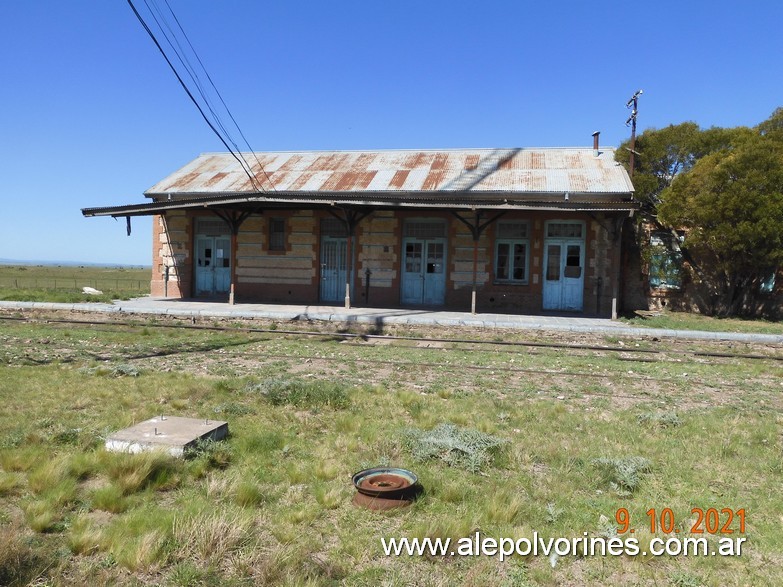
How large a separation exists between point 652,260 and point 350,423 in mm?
16428

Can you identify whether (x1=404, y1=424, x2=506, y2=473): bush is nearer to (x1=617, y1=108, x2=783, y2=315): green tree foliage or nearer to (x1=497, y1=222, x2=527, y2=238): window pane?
(x1=497, y1=222, x2=527, y2=238): window pane

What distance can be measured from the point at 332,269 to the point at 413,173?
4.41m

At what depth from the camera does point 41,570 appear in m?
2.84

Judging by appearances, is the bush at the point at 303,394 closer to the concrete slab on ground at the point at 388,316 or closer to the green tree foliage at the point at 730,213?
the concrete slab on ground at the point at 388,316

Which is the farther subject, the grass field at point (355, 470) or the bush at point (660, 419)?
the bush at point (660, 419)

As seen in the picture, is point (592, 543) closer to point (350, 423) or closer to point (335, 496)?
point (335, 496)

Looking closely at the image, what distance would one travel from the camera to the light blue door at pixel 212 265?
2011 centimetres

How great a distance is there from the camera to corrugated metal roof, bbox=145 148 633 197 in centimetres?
1797

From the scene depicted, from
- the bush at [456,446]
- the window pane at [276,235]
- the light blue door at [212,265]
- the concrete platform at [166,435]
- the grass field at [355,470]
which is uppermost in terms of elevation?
the window pane at [276,235]

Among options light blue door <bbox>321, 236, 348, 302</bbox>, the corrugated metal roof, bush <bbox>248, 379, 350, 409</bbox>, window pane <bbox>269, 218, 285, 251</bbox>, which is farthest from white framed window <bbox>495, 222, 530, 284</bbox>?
bush <bbox>248, 379, 350, 409</bbox>

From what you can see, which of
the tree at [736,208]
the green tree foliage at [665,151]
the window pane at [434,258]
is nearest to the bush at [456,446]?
the window pane at [434,258]

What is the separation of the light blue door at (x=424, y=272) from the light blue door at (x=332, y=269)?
2.15 meters

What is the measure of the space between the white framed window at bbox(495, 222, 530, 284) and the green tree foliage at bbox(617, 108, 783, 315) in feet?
14.6

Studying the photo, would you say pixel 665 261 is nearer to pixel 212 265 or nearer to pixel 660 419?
pixel 660 419
